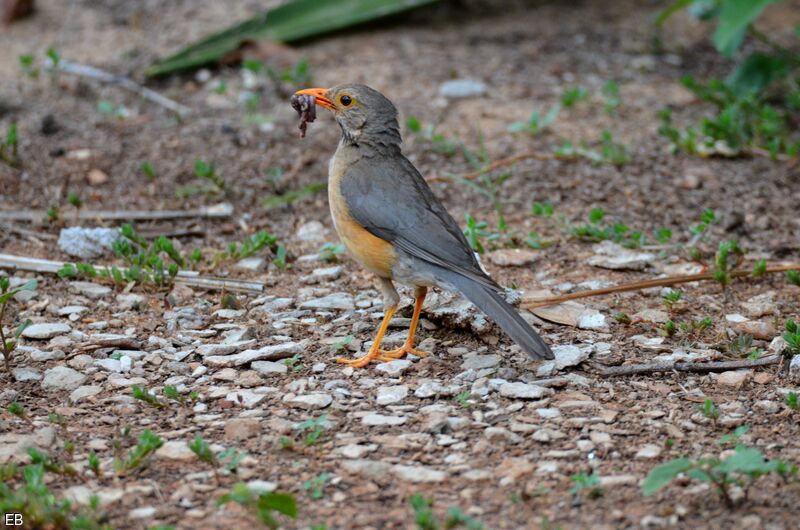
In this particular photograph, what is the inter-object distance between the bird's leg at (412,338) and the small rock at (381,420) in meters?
0.64

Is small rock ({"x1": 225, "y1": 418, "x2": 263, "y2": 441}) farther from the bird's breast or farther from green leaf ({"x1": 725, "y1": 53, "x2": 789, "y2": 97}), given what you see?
green leaf ({"x1": 725, "y1": 53, "x2": 789, "y2": 97})

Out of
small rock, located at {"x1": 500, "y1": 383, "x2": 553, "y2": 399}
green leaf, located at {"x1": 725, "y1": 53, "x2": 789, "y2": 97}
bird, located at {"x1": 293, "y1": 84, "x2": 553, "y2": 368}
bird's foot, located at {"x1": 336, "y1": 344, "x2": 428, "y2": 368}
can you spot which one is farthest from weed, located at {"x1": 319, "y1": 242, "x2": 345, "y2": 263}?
green leaf, located at {"x1": 725, "y1": 53, "x2": 789, "y2": 97}

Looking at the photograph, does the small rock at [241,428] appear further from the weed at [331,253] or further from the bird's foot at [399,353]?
the weed at [331,253]

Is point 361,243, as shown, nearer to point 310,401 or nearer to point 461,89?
point 310,401

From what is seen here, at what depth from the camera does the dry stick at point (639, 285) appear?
563 centimetres

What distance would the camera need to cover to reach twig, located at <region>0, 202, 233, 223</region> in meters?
6.74

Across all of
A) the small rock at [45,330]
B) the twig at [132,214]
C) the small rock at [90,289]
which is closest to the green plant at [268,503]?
the small rock at [45,330]

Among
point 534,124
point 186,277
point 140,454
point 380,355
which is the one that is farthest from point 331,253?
point 140,454

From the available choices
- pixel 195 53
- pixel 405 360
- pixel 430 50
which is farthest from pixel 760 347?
pixel 195 53

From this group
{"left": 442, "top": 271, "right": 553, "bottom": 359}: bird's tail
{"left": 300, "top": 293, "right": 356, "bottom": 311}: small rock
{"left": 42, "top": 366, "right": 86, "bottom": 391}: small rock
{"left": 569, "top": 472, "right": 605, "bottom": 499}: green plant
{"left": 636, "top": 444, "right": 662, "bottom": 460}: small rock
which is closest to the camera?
{"left": 569, "top": 472, "right": 605, "bottom": 499}: green plant

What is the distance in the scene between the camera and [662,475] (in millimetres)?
3664

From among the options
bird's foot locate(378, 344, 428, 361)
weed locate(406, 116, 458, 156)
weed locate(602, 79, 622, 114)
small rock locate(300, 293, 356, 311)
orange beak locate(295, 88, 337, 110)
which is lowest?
bird's foot locate(378, 344, 428, 361)

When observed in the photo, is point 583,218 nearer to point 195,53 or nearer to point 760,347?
point 760,347

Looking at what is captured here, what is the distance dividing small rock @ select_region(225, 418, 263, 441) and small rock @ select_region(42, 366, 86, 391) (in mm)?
881
